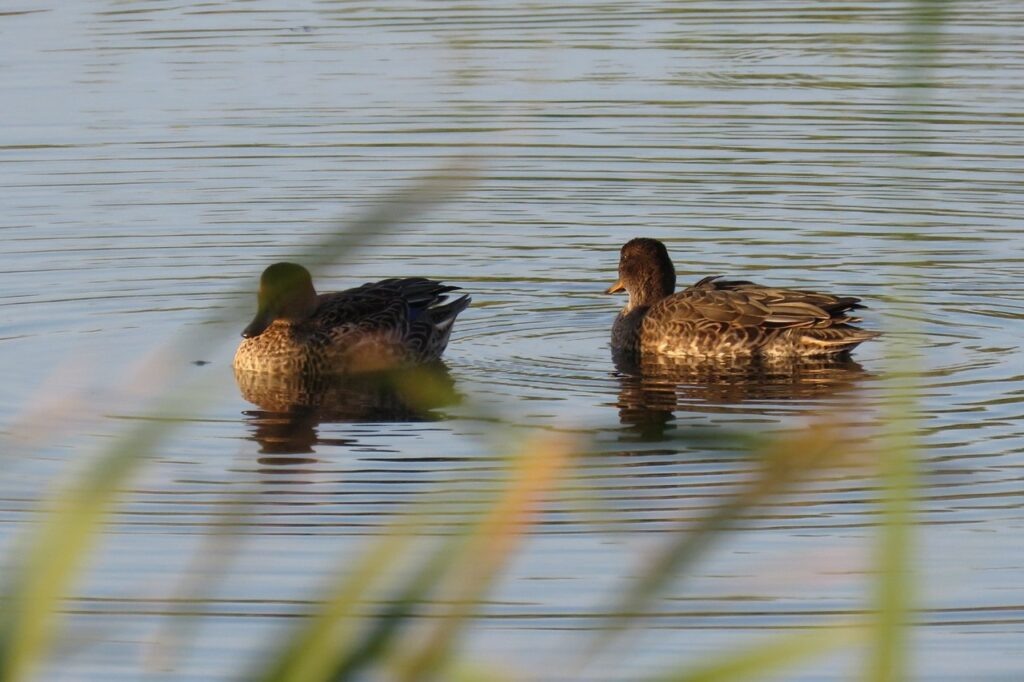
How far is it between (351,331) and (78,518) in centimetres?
872

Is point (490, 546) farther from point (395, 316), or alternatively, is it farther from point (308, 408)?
point (395, 316)

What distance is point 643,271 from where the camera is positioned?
12047mm

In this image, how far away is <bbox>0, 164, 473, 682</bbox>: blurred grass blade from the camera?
2.57 meters

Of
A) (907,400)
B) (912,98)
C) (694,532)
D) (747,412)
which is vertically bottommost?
(747,412)

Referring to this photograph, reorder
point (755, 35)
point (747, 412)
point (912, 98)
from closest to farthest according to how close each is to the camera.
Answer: point (912, 98) < point (747, 412) < point (755, 35)

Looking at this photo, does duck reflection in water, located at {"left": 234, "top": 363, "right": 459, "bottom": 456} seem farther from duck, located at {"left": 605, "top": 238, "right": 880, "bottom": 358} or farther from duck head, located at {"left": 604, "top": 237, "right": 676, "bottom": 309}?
→ duck head, located at {"left": 604, "top": 237, "right": 676, "bottom": 309}

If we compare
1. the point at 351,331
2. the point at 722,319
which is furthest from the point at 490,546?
the point at 722,319

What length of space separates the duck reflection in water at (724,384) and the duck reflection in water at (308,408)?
1.04 m

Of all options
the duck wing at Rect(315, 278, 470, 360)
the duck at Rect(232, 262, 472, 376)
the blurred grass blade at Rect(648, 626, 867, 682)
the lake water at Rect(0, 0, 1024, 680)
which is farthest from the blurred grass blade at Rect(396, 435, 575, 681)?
the duck wing at Rect(315, 278, 470, 360)

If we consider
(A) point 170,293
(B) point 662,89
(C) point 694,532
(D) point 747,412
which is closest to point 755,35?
(B) point 662,89

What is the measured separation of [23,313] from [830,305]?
4846 mm

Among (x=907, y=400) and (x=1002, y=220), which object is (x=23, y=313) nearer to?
(x=1002, y=220)

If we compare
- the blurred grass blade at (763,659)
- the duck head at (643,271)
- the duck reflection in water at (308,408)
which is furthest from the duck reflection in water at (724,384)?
the blurred grass blade at (763,659)

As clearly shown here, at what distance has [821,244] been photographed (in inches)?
537
